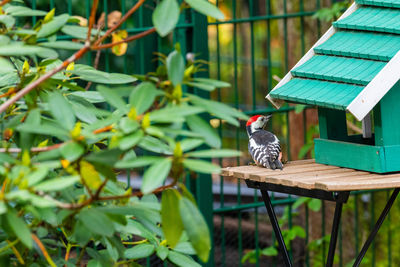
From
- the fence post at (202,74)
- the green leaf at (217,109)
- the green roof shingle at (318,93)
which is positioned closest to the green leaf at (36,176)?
the green leaf at (217,109)

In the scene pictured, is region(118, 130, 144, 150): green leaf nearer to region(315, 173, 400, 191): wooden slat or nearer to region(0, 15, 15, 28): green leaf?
region(0, 15, 15, 28): green leaf

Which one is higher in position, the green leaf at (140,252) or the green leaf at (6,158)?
the green leaf at (6,158)

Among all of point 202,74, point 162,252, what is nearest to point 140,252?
point 162,252

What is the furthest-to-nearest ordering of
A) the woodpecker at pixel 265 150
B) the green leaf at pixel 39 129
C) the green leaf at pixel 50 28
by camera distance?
the woodpecker at pixel 265 150, the green leaf at pixel 50 28, the green leaf at pixel 39 129

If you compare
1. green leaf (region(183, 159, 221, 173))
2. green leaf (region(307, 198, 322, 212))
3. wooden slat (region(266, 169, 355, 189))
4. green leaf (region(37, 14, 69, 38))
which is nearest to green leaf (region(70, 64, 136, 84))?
green leaf (region(37, 14, 69, 38))

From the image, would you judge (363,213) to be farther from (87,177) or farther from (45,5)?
(87,177)

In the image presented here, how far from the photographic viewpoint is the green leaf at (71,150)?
4.58ft

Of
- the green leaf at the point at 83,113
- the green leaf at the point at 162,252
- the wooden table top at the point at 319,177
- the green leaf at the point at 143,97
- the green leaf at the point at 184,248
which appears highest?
the green leaf at the point at 143,97

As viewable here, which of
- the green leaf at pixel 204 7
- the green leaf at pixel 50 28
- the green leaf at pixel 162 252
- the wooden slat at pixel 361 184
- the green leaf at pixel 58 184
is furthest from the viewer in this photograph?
the wooden slat at pixel 361 184

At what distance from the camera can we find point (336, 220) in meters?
2.85

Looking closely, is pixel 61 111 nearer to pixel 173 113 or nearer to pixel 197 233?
pixel 173 113

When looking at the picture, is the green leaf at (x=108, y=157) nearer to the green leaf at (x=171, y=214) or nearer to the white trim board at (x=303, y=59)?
the green leaf at (x=171, y=214)

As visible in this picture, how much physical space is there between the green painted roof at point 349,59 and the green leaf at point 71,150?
4.69 ft

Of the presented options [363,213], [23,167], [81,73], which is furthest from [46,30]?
[363,213]
